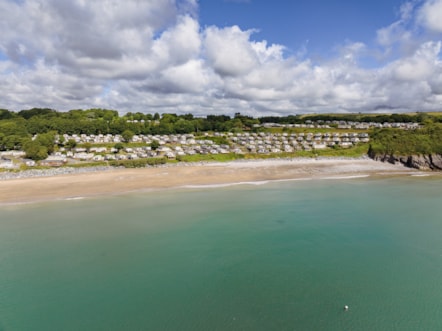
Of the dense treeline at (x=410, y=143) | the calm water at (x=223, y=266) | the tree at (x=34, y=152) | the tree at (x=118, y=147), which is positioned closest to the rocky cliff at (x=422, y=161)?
the dense treeline at (x=410, y=143)

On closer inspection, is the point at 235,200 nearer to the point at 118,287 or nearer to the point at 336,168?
the point at 118,287

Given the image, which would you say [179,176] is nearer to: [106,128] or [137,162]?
[137,162]

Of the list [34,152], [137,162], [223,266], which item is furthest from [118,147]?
[223,266]

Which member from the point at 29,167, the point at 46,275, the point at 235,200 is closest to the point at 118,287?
the point at 46,275

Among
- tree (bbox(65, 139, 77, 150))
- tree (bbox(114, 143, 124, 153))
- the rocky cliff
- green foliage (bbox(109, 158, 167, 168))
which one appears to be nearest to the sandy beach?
the rocky cliff

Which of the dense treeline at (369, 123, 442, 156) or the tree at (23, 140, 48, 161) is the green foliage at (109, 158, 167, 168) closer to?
the tree at (23, 140, 48, 161)
